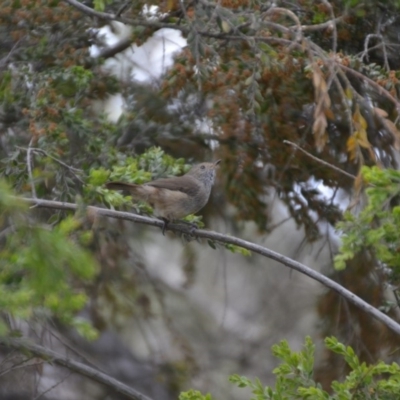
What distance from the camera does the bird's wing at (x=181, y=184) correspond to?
19.5 feet

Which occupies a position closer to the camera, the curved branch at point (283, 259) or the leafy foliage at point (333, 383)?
the leafy foliage at point (333, 383)

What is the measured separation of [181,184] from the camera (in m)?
6.11

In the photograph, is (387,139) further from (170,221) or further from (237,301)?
(237,301)

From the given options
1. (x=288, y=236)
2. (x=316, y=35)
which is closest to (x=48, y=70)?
(x=316, y=35)

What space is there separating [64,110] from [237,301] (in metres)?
5.36

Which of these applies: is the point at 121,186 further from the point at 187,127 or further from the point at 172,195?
the point at 187,127

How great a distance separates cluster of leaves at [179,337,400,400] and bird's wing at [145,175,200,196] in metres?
2.10

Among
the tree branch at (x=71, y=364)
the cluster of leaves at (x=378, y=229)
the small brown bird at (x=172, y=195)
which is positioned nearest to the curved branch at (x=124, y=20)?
the small brown bird at (x=172, y=195)

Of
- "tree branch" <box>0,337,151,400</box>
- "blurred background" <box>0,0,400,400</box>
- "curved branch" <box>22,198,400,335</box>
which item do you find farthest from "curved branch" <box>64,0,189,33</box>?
"tree branch" <box>0,337,151,400</box>

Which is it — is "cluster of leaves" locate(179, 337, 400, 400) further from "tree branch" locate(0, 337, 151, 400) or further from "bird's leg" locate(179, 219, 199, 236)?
"tree branch" locate(0, 337, 151, 400)

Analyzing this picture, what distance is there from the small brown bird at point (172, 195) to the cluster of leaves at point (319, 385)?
5.57 ft

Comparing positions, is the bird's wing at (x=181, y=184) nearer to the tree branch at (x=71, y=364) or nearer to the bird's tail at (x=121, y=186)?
the bird's tail at (x=121, y=186)

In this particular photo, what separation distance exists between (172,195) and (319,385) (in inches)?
90.5

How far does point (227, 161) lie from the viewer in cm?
672
